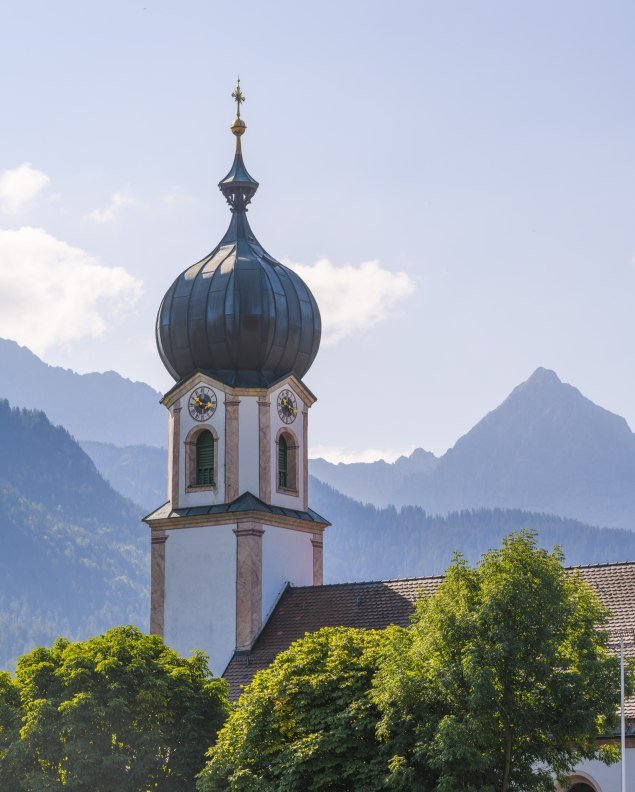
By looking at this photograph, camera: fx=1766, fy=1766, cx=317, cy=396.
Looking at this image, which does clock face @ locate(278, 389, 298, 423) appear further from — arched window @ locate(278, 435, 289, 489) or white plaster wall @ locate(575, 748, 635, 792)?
white plaster wall @ locate(575, 748, 635, 792)

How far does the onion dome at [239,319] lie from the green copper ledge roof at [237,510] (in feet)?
13.9

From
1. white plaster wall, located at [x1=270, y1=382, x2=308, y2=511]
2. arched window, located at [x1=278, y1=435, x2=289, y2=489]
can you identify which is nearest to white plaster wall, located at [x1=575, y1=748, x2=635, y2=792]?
white plaster wall, located at [x1=270, y1=382, x2=308, y2=511]

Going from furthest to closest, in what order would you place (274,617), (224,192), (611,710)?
(224,192) < (274,617) < (611,710)

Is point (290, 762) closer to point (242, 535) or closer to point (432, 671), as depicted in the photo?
point (432, 671)

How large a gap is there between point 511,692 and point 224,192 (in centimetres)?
3094

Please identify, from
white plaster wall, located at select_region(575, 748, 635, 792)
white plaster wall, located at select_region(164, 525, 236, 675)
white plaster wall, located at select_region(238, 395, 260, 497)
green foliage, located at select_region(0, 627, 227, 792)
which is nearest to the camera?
green foliage, located at select_region(0, 627, 227, 792)

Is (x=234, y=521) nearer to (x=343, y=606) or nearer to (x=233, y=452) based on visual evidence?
(x=233, y=452)

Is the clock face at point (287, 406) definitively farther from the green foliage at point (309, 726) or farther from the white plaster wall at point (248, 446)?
the green foliage at point (309, 726)

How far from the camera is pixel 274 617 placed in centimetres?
6038

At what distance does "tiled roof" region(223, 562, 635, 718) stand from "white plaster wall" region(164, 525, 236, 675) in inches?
46.9

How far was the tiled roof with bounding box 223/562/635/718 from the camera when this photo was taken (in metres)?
53.7

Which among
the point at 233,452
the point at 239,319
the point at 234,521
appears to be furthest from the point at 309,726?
the point at 239,319

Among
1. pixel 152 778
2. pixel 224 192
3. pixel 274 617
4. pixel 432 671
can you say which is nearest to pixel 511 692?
pixel 432 671

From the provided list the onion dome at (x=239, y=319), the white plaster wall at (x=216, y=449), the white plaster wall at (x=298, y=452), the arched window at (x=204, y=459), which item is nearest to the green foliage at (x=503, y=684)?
the white plaster wall at (x=216, y=449)
